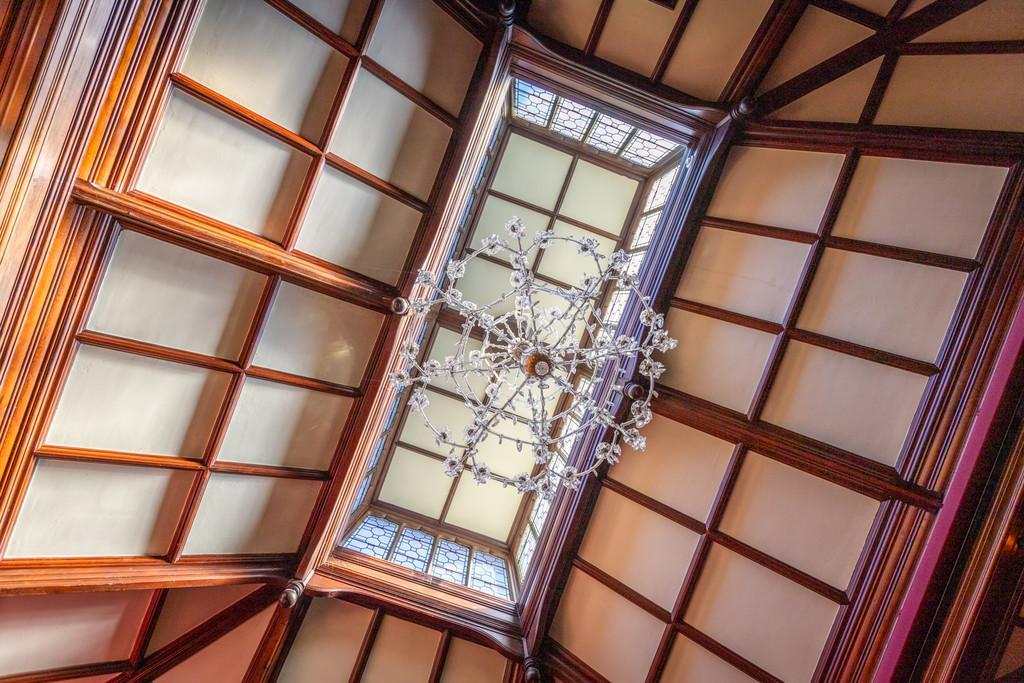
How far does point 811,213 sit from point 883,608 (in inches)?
107

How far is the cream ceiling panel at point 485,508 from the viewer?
6.29m

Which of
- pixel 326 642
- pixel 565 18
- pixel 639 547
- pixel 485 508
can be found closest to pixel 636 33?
pixel 565 18

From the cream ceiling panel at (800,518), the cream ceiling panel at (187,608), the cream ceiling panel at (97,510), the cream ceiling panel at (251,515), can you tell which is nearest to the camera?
the cream ceiling panel at (97,510)

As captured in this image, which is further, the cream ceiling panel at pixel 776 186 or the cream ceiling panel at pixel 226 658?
the cream ceiling panel at pixel 226 658

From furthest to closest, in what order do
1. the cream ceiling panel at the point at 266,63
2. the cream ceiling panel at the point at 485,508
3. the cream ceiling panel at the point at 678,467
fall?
1. the cream ceiling panel at the point at 485,508
2. the cream ceiling panel at the point at 678,467
3. the cream ceiling panel at the point at 266,63

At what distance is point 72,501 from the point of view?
3443 millimetres

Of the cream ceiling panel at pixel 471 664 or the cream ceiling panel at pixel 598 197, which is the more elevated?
the cream ceiling panel at pixel 598 197

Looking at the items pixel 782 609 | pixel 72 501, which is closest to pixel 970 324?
pixel 782 609

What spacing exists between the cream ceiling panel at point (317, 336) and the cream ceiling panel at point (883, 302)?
3.37 meters

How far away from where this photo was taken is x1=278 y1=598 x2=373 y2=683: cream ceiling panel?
4426mm

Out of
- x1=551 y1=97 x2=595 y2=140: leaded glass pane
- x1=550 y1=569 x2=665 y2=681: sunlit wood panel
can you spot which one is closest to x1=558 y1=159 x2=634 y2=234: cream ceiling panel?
x1=551 y1=97 x2=595 y2=140: leaded glass pane

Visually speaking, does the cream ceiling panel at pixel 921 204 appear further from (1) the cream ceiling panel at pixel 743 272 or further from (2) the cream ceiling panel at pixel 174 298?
(2) the cream ceiling panel at pixel 174 298

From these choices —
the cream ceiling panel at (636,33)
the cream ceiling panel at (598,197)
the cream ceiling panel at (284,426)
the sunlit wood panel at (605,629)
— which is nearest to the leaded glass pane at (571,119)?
the cream ceiling panel at (598,197)

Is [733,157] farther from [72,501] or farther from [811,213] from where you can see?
[72,501]
